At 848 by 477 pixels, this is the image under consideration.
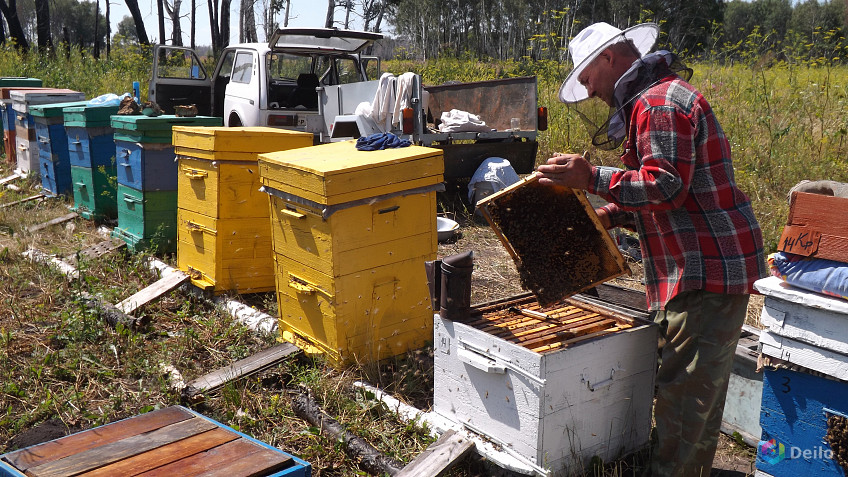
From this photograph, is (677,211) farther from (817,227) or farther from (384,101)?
(384,101)

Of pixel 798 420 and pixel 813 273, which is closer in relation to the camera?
pixel 813 273

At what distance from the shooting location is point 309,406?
3.07 m

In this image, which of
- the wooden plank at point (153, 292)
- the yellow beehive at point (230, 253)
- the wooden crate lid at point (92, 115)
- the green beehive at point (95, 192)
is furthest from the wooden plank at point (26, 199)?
the yellow beehive at point (230, 253)

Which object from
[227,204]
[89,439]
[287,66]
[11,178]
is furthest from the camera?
[287,66]

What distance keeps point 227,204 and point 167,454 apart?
2404 millimetres

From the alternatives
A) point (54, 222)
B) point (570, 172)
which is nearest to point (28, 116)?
point (54, 222)

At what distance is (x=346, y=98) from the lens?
7.27m

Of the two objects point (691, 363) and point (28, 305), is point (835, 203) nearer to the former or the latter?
point (691, 363)

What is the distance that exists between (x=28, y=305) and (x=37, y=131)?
3257 millimetres

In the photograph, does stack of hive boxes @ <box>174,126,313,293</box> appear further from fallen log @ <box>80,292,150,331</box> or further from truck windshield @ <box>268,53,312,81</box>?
truck windshield @ <box>268,53,312,81</box>

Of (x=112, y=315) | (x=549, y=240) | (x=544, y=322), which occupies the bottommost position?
(x=112, y=315)

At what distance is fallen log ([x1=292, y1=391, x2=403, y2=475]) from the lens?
2.66 metres

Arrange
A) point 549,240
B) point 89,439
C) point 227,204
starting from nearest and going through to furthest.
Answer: point 89,439
point 549,240
point 227,204

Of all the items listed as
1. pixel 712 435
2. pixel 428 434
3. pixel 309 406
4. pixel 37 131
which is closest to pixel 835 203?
pixel 712 435
